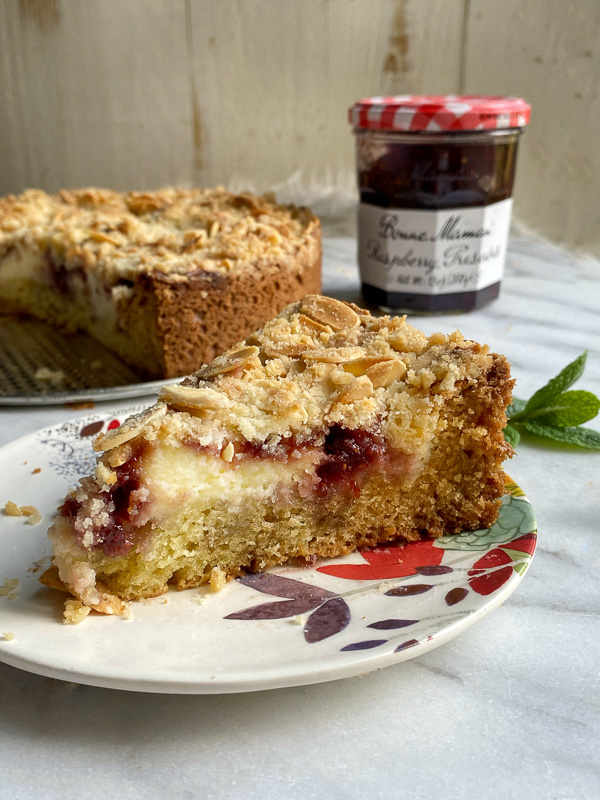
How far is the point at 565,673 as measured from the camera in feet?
3.95

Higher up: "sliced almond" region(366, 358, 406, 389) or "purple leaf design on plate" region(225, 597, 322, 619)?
"sliced almond" region(366, 358, 406, 389)

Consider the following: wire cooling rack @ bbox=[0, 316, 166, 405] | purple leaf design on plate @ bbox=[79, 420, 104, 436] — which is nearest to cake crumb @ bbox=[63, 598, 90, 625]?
purple leaf design on plate @ bbox=[79, 420, 104, 436]

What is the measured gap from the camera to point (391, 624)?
1140 mm

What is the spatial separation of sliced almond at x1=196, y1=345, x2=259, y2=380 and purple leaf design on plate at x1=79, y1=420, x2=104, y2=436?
1.36 feet

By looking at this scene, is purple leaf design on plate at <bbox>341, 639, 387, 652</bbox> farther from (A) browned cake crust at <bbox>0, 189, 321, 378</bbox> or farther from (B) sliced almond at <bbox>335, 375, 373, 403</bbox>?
(A) browned cake crust at <bbox>0, 189, 321, 378</bbox>

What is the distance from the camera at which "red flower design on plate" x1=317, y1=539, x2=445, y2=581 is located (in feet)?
4.25

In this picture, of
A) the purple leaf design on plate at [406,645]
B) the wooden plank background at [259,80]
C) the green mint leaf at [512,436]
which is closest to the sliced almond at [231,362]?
the purple leaf design on plate at [406,645]

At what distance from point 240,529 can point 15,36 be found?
115 inches

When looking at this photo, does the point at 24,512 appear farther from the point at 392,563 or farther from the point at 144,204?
the point at 144,204

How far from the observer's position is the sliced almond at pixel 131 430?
1239mm

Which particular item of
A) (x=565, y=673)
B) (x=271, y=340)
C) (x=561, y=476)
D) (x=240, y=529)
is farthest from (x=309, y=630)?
(x=561, y=476)

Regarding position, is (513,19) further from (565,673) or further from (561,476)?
(565,673)

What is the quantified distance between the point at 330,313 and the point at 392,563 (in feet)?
1.72

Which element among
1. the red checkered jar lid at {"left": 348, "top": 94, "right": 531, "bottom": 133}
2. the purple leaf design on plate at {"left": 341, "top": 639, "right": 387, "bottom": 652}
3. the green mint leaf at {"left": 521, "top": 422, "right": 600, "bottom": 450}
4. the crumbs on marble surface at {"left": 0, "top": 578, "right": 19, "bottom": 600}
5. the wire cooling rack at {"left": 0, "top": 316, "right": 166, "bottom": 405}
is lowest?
the wire cooling rack at {"left": 0, "top": 316, "right": 166, "bottom": 405}
